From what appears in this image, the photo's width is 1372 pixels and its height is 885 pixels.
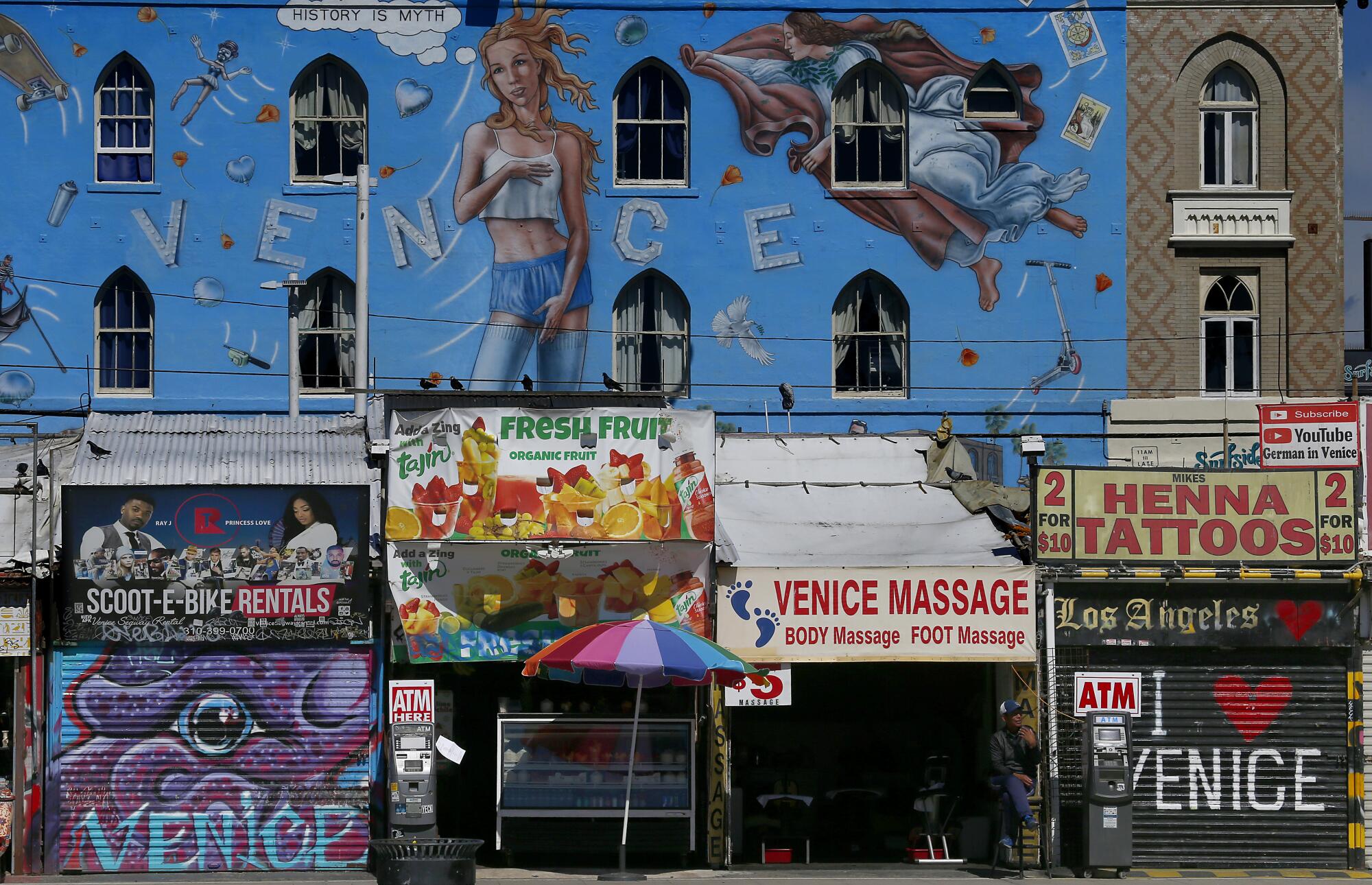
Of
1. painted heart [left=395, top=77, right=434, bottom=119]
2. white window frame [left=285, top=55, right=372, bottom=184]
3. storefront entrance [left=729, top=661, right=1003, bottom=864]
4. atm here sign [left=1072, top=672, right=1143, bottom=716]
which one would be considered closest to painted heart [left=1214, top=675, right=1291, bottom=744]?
atm here sign [left=1072, top=672, right=1143, bottom=716]

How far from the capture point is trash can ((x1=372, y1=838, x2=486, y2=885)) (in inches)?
618

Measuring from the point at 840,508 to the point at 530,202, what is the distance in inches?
352

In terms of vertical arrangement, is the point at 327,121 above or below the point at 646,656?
above

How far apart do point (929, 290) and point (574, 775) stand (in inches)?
445

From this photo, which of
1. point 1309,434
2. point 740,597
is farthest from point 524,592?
point 1309,434

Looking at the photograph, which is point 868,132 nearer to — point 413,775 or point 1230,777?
point 1230,777

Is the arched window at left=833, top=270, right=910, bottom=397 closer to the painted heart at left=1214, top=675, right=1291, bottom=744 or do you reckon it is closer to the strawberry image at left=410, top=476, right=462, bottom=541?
the painted heart at left=1214, top=675, right=1291, bottom=744

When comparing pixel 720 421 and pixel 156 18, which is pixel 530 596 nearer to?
pixel 720 421

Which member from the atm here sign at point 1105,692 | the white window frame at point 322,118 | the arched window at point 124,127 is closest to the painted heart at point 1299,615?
the atm here sign at point 1105,692

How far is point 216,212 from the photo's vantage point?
92.3 ft

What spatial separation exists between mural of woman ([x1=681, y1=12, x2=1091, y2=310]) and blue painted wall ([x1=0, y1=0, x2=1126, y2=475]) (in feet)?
0.53

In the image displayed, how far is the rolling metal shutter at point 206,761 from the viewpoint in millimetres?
19547

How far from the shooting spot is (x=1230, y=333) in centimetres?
2866

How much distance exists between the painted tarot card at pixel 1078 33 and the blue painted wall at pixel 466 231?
65 millimetres
